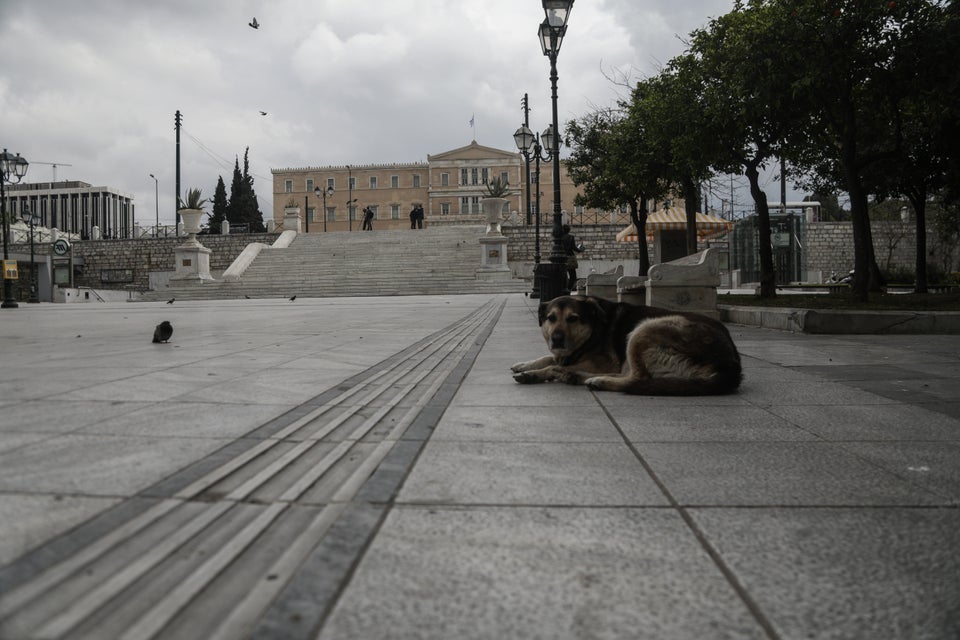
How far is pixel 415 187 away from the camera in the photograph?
88312 mm

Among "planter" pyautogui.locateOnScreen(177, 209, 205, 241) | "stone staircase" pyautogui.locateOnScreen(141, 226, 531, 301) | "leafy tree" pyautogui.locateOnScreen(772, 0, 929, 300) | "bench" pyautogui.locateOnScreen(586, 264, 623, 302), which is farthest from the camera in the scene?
"planter" pyautogui.locateOnScreen(177, 209, 205, 241)

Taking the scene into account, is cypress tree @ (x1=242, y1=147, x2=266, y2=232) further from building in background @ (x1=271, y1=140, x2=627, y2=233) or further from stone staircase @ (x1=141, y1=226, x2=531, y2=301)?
stone staircase @ (x1=141, y1=226, x2=531, y2=301)

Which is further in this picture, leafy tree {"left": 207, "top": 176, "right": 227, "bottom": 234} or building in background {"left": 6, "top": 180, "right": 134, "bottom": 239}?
building in background {"left": 6, "top": 180, "right": 134, "bottom": 239}

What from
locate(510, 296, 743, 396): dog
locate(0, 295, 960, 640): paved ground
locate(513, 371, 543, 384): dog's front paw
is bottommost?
locate(0, 295, 960, 640): paved ground

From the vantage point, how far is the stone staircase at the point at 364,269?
1217 inches

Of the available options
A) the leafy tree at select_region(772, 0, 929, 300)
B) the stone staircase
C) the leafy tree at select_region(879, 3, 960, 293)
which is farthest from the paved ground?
the stone staircase

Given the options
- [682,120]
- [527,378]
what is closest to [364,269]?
[682,120]

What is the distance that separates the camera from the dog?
13.1ft

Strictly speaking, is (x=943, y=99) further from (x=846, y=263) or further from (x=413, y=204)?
(x=413, y=204)

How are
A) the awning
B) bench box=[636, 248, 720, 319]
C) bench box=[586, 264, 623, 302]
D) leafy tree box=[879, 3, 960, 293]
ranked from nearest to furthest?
bench box=[636, 248, 720, 319] < leafy tree box=[879, 3, 960, 293] < bench box=[586, 264, 623, 302] < the awning

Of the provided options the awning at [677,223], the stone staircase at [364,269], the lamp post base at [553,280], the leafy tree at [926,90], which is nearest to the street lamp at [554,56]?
the lamp post base at [553,280]

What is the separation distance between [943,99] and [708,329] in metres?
13.0

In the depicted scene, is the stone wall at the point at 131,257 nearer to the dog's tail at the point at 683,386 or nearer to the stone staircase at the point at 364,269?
the stone staircase at the point at 364,269

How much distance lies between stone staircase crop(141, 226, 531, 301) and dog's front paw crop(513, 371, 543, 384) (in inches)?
984
